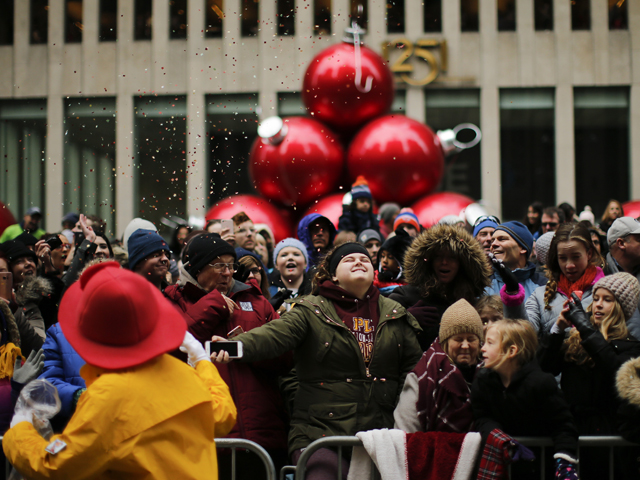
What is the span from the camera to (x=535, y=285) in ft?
16.4

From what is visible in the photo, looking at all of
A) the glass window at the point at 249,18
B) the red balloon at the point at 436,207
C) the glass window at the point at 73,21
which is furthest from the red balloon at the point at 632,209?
the glass window at the point at 73,21

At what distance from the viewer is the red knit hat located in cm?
251

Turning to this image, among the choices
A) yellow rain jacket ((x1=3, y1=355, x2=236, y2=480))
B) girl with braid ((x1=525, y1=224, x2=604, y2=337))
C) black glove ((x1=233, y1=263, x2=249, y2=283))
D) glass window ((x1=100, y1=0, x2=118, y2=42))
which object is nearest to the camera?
yellow rain jacket ((x1=3, y1=355, x2=236, y2=480))

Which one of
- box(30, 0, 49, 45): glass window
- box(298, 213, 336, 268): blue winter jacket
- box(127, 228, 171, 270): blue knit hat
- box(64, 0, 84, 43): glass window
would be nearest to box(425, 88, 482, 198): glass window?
box(64, 0, 84, 43): glass window

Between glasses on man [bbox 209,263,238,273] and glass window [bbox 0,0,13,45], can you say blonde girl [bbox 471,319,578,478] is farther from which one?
glass window [bbox 0,0,13,45]

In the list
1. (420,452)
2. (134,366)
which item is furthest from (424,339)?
(134,366)

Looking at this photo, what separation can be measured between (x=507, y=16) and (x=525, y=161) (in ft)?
11.7

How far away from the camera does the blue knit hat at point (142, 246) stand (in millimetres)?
4426

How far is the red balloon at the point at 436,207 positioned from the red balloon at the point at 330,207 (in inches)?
47.7

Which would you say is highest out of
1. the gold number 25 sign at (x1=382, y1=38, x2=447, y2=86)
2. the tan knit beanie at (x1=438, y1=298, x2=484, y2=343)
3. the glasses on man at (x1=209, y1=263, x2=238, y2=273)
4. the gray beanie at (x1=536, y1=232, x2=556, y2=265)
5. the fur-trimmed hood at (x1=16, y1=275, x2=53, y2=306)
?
the gold number 25 sign at (x1=382, y1=38, x2=447, y2=86)

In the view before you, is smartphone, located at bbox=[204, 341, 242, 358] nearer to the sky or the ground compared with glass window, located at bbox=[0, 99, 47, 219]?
nearer to the ground

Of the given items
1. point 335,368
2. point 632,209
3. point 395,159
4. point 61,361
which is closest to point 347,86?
point 395,159

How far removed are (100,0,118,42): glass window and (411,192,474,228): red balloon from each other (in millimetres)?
10502

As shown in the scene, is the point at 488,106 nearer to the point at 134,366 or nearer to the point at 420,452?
the point at 420,452
